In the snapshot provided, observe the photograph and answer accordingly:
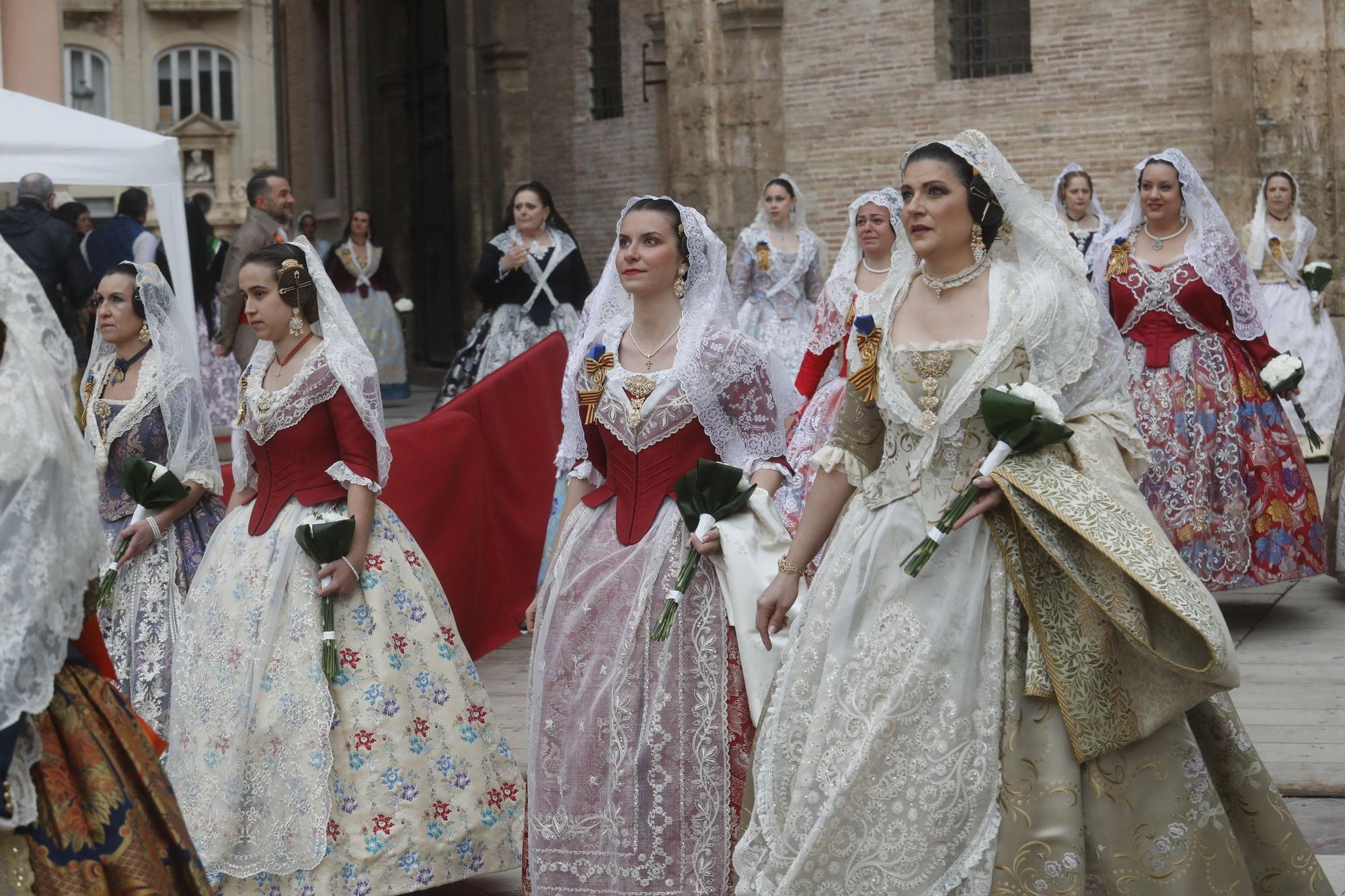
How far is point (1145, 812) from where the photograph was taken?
3793mm

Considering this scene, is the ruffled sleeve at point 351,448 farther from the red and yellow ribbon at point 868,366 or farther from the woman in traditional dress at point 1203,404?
the woman in traditional dress at point 1203,404

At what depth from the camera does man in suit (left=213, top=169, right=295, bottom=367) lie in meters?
10.9

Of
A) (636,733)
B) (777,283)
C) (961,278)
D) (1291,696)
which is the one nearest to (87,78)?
(777,283)

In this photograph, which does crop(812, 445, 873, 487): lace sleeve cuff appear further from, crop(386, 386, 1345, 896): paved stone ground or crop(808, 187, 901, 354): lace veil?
crop(808, 187, 901, 354): lace veil

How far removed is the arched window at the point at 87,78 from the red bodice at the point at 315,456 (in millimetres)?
25688

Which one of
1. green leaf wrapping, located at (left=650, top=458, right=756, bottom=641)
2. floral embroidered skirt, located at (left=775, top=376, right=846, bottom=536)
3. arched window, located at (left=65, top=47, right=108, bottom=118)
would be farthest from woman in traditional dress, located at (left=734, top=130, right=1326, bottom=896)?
arched window, located at (left=65, top=47, right=108, bottom=118)

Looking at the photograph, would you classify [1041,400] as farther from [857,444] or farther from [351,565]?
[351,565]

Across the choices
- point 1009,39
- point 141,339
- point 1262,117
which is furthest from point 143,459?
point 1009,39

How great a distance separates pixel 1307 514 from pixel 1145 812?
15.6 ft

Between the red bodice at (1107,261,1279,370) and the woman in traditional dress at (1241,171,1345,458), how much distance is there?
A: 5206 mm

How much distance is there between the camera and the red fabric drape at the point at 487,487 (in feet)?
26.1

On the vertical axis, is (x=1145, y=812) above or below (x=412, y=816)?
above

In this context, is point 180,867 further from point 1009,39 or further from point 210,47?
point 210,47

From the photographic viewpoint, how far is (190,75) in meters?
30.2
